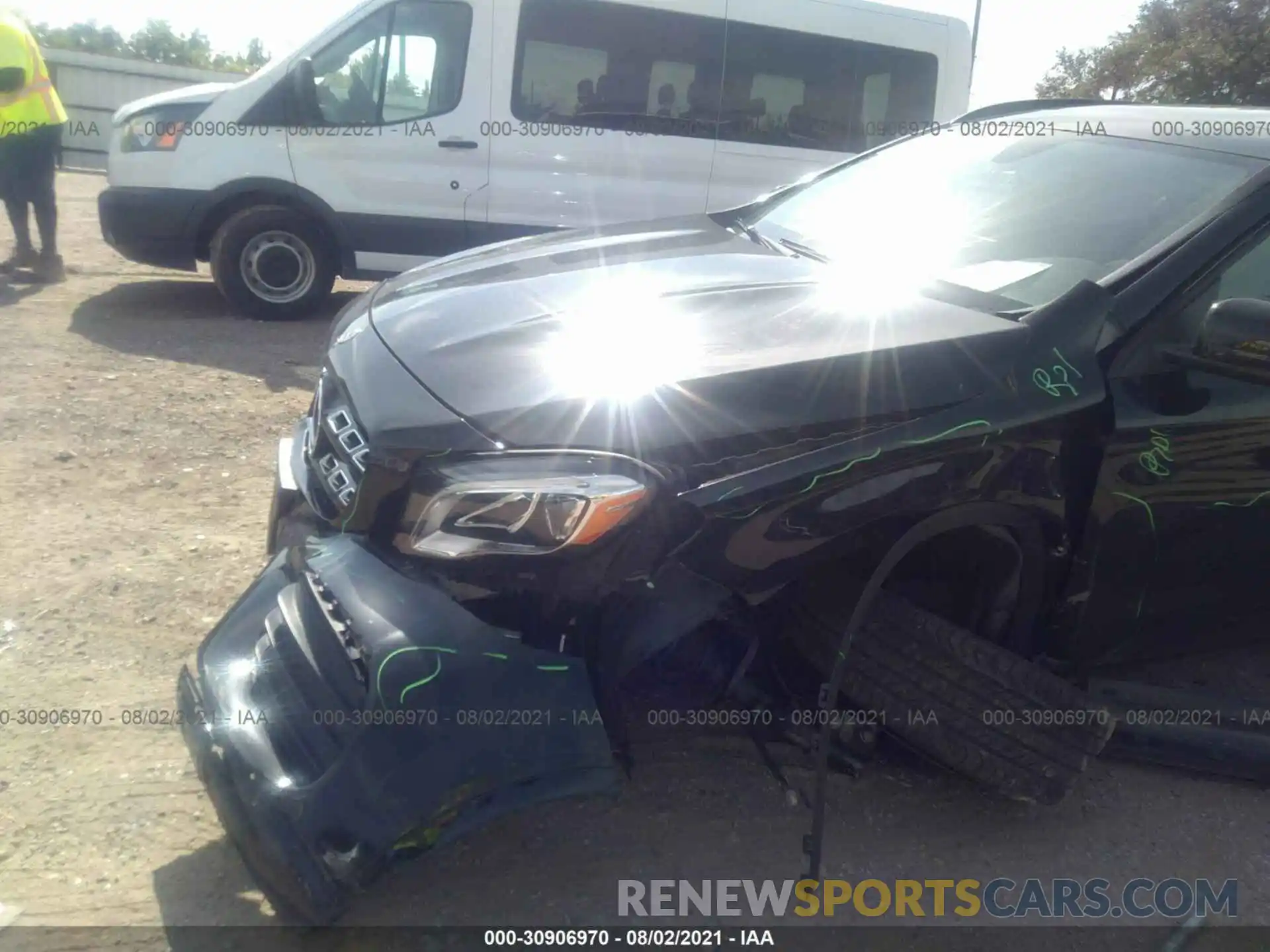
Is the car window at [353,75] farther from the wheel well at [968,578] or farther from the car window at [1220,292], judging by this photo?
the car window at [1220,292]

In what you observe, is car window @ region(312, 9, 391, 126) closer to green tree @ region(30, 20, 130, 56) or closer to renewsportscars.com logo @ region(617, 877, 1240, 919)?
renewsportscars.com logo @ region(617, 877, 1240, 919)

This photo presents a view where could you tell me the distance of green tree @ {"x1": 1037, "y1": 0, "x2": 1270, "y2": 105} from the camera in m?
20.5

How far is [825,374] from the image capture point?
219cm

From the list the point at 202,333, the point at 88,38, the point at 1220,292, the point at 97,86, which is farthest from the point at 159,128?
the point at 88,38

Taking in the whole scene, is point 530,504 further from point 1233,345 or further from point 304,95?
point 304,95

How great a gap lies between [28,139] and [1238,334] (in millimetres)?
7713

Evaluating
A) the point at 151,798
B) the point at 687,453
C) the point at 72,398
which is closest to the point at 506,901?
the point at 151,798

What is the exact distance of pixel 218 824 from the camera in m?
2.46

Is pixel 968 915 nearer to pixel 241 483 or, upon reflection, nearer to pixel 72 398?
pixel 241 483

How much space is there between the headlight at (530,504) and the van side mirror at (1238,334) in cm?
133

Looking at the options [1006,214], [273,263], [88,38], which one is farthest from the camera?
[88,38]

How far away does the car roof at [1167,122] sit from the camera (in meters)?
2.96

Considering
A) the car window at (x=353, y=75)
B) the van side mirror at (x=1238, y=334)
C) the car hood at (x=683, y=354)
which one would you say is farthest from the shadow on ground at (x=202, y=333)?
the van side mirror at (x=1238, y=334)

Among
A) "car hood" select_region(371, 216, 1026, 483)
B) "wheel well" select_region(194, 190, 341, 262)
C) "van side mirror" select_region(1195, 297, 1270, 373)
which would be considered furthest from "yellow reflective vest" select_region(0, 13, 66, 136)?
"van side mirror" select_region(1195, 297, 1270, 373)
